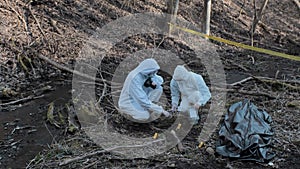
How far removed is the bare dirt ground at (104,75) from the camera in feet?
15.8

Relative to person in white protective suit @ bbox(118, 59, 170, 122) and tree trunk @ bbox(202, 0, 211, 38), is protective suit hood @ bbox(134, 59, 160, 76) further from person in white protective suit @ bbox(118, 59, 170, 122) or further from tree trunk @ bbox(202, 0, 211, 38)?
tree trunk @ bbox(202, 0, 211, 38)

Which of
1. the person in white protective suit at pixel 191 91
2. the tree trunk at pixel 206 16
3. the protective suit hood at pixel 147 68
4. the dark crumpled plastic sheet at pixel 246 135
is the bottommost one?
the dark crumpled plastic sheet at pixel 246 135

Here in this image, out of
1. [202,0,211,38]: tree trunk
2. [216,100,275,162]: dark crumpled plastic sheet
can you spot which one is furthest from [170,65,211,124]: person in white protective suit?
[202,0,211,38]: tree trunk

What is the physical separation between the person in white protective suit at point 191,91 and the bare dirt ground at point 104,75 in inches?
12.0

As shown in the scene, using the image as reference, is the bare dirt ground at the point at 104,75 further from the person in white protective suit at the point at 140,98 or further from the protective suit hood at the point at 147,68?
the protective suit hood at the point at 147,68

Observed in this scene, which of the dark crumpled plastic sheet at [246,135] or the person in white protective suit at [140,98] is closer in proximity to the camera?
the dark crumpled plastic sheet at [246,135]

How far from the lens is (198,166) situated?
4406 mm

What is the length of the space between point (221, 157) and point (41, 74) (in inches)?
225

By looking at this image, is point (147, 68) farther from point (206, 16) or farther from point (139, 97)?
point (206, 16)

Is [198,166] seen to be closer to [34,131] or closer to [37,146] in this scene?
[37,146]

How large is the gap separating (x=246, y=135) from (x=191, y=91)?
1381 millimetres

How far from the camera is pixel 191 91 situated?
566 cm

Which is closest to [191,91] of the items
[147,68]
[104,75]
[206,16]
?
[147,68]

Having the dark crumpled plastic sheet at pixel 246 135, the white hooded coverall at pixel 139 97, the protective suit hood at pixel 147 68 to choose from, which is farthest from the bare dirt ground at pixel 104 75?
the protective suit hood at pixel 147 68
